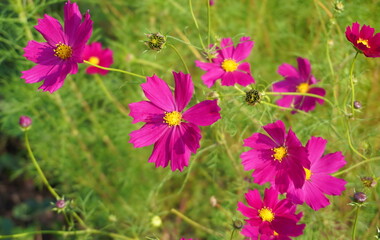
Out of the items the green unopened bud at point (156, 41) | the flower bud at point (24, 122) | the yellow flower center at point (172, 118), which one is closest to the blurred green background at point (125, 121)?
the flower bud at point (24, 122)

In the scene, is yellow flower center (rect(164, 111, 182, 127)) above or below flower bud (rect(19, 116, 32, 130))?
above

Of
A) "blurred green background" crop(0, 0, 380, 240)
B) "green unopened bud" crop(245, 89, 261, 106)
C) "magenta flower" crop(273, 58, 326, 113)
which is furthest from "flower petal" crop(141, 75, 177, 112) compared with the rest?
"blurred green background" crop(0, 0, 380, 240)

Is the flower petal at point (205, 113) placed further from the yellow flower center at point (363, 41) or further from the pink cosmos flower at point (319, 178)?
the yellow flower center at point (363, 41)

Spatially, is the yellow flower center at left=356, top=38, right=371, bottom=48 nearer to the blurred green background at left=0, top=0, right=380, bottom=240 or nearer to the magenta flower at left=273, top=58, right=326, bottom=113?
the magenta flower at left=273, top=58, right=326, bottom=113

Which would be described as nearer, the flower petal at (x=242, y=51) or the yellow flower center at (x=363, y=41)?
the yellow flower center at (x=363, y=41)

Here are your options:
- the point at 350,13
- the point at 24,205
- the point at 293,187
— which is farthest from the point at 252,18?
the point at 24,205

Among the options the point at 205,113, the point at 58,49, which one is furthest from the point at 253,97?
the point at 58,49

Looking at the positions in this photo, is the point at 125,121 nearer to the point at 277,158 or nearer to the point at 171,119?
the point at 171,119
